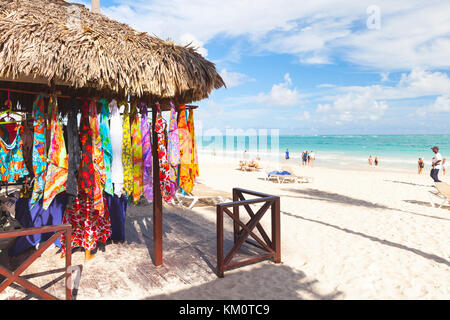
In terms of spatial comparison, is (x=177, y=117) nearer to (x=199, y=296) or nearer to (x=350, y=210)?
(x=199, y=296)

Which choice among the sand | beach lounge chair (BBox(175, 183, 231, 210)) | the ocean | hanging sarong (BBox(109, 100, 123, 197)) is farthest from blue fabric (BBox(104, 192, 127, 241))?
the ocean

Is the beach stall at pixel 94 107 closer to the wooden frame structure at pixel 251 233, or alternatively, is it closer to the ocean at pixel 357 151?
the wooden frame structure at pixel 251 233

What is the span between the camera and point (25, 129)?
174 inches

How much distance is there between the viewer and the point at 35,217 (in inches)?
145

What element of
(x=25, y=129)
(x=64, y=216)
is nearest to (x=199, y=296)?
(x=64, y=216)

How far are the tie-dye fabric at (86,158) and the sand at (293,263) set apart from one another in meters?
1.04

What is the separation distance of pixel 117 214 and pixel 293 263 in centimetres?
262

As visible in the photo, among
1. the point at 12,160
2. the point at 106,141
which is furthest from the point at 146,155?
the point at 12,160

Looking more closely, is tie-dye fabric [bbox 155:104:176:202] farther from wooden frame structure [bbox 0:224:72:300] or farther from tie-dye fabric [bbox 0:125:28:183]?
tie-dye fabric [bbox 0:125:28:183]

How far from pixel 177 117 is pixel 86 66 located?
137 centimetres

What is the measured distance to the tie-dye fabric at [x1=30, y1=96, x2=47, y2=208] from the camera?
10.9 feet

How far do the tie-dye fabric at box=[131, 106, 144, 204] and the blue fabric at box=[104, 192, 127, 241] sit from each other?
48 centimetres

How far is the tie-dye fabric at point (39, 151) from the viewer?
3.32 metres

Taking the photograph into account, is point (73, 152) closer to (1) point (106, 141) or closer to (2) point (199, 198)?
(1) point (106, 141)
